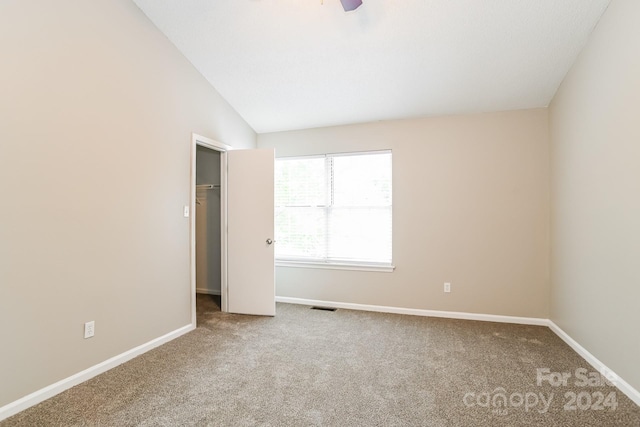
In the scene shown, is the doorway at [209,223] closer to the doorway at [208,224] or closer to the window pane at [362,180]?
the doorway at [208,224]

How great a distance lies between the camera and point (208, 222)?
17.5 feet

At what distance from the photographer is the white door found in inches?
159

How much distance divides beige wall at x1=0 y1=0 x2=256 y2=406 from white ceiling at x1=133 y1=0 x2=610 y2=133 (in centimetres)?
55

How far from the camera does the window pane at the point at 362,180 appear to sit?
4305 mm

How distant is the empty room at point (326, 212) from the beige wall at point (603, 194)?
0.02 metres

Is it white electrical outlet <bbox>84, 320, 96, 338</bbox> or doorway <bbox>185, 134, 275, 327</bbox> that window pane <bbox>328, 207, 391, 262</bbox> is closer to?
doorway <bbox>185, 134, 275, 327</bbox>

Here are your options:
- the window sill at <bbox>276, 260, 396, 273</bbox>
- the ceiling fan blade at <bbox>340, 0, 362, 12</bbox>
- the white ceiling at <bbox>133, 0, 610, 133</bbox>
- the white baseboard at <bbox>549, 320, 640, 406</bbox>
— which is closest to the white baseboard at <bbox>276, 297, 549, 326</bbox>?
the white baseboard at <bbox>549, 320, 640, 406</bbox>

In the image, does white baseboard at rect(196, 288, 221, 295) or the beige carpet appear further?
white baseboard at rect(196, 288, 221, 295)

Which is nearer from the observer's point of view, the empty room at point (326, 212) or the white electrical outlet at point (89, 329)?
the empty room at point (326, 212)

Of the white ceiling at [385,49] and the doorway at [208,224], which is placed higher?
the white ceiling at [385,49]

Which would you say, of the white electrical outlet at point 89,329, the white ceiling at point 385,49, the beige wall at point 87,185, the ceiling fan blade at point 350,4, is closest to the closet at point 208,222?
the white ceiling at point 385,49

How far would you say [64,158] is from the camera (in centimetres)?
237

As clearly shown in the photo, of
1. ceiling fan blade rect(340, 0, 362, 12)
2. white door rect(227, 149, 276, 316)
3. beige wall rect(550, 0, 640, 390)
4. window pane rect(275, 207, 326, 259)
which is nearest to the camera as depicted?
beige wall rect(550, 0, 640, 390)

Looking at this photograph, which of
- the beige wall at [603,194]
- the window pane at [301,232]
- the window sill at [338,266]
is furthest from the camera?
the window pane at [301,232]
